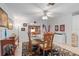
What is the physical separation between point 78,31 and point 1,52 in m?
1.01

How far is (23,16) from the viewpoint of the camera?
178cm

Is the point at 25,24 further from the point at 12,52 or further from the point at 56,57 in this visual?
the point at 56,57

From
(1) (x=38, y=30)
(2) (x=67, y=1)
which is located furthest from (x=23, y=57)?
(2) (x=67, y=1)

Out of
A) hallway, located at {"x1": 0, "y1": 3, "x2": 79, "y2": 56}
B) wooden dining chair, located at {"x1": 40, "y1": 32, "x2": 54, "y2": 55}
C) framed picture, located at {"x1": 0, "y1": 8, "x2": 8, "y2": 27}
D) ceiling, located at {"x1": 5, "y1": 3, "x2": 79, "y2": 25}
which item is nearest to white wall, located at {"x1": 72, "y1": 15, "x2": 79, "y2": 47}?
hallway, located at {"x1": 0, "y1": 3, "x2": 79, "y2": 56}

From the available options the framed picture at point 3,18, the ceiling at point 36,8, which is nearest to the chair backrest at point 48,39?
the ceiling at point 36,8

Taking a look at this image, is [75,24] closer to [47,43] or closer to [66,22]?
[66,22]

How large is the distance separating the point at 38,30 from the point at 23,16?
10.5 inches

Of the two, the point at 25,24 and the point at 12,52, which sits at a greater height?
the point at 25,24

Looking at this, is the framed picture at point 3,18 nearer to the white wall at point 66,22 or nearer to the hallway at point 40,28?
the hallway at point 40,28

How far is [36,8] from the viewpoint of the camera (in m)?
1.78

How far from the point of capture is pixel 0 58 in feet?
5.83

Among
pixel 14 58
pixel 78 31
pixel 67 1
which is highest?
pixel 67 1

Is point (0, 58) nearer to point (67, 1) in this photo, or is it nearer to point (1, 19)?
point (1, 19)

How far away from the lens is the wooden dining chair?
1.80 m
